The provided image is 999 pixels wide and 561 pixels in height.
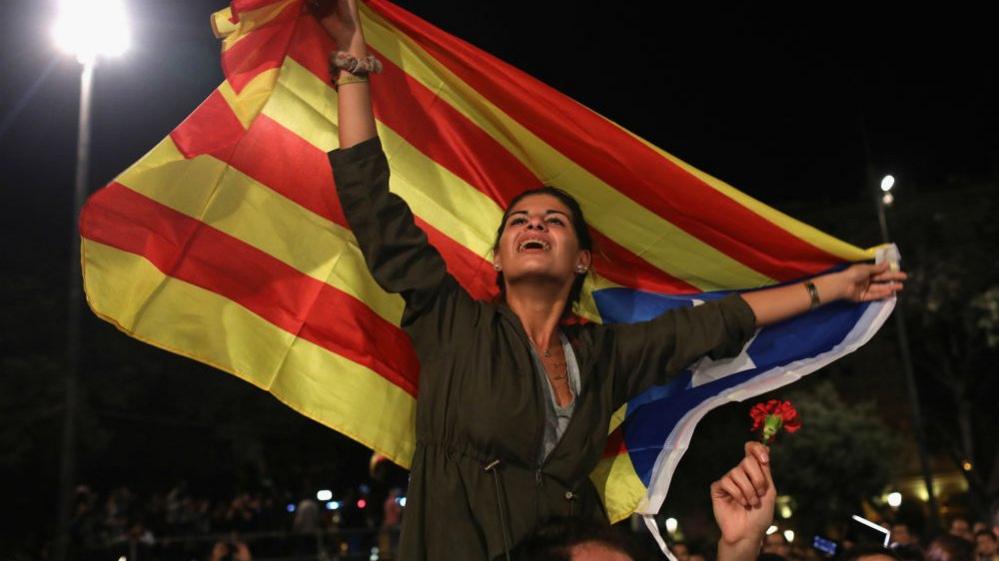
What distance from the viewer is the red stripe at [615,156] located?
418cm

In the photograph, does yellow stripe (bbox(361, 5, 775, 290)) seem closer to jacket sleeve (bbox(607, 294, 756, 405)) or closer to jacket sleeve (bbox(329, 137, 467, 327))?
jacket sleeve (bbox(607, 294, 756, 405))

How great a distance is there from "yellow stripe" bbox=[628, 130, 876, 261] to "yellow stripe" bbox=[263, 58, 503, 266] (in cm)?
69

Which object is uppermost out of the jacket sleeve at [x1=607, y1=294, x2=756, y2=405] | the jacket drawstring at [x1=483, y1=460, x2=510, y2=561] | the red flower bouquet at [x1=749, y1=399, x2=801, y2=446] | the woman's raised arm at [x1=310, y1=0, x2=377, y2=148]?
the woman's raised arm at [x1=310, y1=0, x2=377, y2=148]

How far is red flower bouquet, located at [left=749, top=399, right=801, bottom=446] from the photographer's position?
2980 mm

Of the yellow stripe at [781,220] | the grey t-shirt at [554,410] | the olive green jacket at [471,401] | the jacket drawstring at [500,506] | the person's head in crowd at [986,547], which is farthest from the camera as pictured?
the person's head in crowd at [986,547]

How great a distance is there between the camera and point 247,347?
3.87m

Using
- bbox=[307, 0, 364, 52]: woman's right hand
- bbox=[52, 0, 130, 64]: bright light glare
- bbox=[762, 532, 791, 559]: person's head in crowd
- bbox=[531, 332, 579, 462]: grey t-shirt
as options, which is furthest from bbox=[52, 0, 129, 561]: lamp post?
bbox=[531, 332, 579, 462]: grey t-shirt

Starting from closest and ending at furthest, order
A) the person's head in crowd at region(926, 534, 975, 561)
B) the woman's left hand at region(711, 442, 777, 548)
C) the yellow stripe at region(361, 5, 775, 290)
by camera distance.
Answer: the woman's left hand at region(711, 442, 777, 548), the yellow stripe at region(361, 5, 775, 290), the person's head in crowd at region(926, 534, 975, 561)

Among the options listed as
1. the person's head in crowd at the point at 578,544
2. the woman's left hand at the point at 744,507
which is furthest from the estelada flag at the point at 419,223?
the person's head in crowd at the point at 578,544

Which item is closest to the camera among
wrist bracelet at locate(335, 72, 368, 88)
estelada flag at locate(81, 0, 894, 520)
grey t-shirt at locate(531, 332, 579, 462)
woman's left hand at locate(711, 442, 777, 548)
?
woman's left hand at locate(711, 442, 777, 548)

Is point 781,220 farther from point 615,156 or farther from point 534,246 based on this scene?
point 534,246

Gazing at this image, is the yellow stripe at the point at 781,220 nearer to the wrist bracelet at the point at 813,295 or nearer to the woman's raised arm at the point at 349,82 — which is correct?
the wrist bracelet at the point at 813,295

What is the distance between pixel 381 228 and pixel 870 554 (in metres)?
2.06

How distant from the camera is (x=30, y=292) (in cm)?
1998
